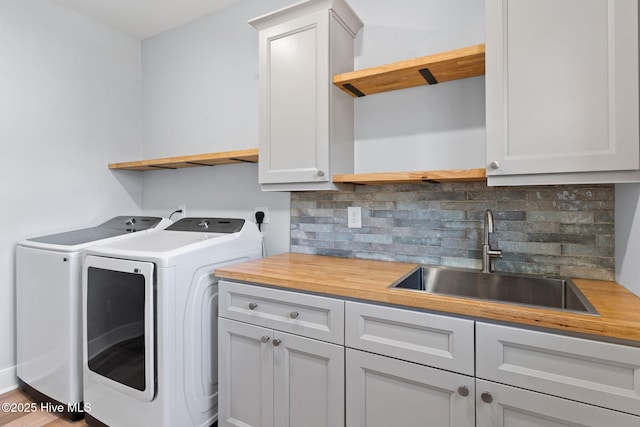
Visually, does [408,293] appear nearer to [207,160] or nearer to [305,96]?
[305,96]

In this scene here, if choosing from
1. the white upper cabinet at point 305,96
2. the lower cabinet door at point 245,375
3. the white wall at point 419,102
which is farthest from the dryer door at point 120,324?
the white wall at point 419,102

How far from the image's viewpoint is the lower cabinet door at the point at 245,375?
1.51 metres

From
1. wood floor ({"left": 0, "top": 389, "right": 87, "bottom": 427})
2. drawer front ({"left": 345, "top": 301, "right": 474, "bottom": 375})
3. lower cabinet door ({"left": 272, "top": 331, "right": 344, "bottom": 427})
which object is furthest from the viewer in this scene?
wood floor ({"left": 0, "top": 389, "right": 87, "bottom": 427})

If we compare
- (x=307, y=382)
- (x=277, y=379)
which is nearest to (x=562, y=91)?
(x=307, y=382)

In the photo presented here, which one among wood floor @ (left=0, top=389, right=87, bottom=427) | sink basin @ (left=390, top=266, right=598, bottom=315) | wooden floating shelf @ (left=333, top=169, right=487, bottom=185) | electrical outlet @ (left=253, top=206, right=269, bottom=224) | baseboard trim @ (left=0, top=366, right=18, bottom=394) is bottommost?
wood floor @ (left=0, top=389, right=87, bottom=427)

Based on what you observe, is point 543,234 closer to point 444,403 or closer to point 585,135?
point 585,135

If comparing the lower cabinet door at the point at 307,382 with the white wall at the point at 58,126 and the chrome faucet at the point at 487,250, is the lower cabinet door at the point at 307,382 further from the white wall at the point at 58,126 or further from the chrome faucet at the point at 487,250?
the white wall at the point at 58,126

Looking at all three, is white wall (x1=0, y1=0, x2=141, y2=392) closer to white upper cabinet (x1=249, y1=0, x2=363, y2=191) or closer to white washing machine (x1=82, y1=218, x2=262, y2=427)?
white washing machine (x1=82, y1=218, x2=262, y2=427)

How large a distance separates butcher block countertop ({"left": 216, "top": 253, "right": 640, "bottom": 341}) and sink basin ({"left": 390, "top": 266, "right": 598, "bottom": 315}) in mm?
56

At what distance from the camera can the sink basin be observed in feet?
4.69

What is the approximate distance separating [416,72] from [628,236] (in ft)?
3.57

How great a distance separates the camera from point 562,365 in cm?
98

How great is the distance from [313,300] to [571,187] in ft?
4.01

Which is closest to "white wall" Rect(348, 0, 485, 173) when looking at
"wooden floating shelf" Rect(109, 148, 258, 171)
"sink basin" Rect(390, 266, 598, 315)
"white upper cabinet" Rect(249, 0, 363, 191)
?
"white upper cabinet" Rect(249, 0, 363, 191)
